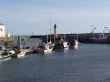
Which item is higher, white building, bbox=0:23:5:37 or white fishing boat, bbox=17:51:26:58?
white building, bbox=0:23:5:37

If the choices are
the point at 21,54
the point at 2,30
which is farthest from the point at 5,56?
the point at 2,30

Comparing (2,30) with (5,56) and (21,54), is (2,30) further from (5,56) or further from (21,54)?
(5,56)

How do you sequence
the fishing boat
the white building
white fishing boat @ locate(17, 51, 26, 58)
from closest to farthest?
1. the fishing boat
2. white fishing boat @ locate(17, 51, 26, 58)
3. the white building

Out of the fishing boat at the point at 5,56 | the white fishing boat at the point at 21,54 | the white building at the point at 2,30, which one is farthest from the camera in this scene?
the white building at the point at 2,30

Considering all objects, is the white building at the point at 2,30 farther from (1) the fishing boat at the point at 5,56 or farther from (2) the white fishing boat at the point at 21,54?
(1) the fishing boat at the point at 5,56

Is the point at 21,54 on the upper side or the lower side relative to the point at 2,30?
lower

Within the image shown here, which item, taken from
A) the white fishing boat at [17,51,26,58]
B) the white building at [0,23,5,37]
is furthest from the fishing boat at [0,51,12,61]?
the white building at [0,23,5,37]

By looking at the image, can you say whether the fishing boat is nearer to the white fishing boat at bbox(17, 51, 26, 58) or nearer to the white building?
the white fishing boat at bbox(17, 51, 26, 58)

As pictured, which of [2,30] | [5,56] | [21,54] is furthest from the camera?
[2,30]

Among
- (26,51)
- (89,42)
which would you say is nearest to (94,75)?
(26,51)

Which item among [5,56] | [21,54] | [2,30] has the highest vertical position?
[2,30]

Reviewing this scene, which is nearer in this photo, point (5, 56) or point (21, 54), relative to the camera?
point (5, 56)

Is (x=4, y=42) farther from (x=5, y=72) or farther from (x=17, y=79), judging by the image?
(x=17, y=79)

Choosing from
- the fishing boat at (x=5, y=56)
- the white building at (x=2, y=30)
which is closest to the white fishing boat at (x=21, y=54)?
the fishing boat at (x=5, y=56)
